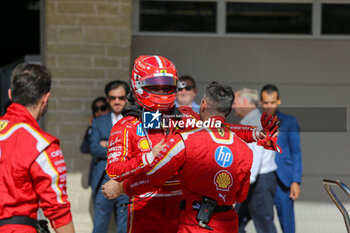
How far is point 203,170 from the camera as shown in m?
2.91

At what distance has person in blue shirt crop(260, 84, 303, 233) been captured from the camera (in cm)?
579

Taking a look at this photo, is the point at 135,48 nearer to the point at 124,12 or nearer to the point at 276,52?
the point at 124,12

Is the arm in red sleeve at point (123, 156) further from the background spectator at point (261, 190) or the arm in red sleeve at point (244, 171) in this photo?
the background spectator at point (261, 190)

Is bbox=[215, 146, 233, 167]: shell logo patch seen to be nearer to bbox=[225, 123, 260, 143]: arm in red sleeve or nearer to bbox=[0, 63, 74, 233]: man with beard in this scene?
bbox=[225, 123, 260, 143]: arm in red sleeve

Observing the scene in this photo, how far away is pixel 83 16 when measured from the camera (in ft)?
21.8

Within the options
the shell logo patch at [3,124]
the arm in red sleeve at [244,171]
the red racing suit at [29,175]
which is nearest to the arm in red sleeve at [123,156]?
the red racing suit at [29,175]

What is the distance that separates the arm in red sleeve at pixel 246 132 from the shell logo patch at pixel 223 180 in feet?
1.10

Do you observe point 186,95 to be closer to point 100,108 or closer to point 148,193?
point 100,108

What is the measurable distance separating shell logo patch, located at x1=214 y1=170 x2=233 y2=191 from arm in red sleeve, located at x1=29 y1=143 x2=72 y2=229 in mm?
798

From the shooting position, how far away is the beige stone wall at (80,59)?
663 cm

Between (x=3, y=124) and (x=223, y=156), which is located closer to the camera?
(x=3, y=124)

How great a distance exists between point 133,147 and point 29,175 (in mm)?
742

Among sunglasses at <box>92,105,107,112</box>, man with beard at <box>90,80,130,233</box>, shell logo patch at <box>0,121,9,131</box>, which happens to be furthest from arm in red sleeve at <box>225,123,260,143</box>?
sunglasses at <box>92,105,107,112</box>

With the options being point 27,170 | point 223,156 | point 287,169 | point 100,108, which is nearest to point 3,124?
point 27,170
